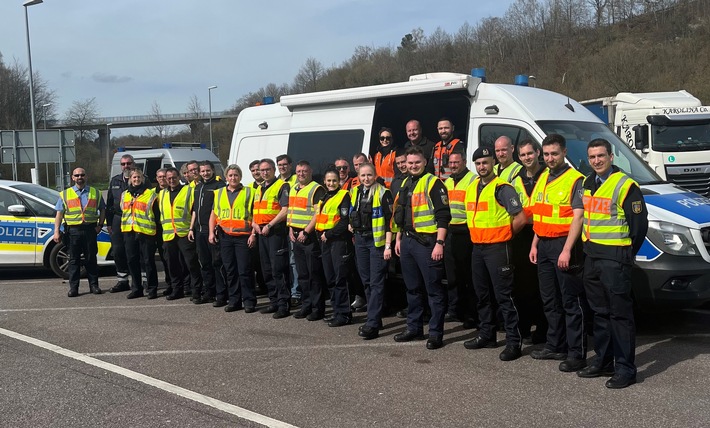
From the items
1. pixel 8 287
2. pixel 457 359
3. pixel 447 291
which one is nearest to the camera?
pixel 457 359

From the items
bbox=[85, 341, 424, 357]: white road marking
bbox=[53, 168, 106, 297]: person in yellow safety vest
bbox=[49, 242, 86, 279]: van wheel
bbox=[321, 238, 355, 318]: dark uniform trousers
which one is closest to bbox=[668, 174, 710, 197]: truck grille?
bbox=[321, 238, 355, 318]: dark uniform trousers

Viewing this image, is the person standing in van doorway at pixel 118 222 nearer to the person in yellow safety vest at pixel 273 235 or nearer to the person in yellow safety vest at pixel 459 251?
the person in yellow safety vest at pixel 273 235

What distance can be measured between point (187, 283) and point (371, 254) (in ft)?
11.4

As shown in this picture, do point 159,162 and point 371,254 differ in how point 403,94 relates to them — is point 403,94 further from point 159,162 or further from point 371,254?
point 159,162

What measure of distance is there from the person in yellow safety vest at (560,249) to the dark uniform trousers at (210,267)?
419cm

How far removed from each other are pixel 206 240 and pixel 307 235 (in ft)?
5.98

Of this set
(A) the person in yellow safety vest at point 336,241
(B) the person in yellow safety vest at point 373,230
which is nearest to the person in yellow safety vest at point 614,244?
(B) the person in yellow safety vest at point 373,230

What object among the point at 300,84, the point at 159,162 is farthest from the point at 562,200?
the point at 300,84

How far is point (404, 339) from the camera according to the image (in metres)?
6.47

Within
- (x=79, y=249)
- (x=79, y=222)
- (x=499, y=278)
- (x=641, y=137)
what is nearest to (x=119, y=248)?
(x=79, y=249)

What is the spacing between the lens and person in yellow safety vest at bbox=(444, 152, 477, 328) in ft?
20.0

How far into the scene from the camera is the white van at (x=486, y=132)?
5.77m

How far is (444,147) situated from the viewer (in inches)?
283

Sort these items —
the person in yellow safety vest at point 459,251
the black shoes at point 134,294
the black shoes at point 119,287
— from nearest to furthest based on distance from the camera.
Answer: the person in yellow safety vest at point 459,251
the black shoes at point 134,294
the black shoes at point 119,287
